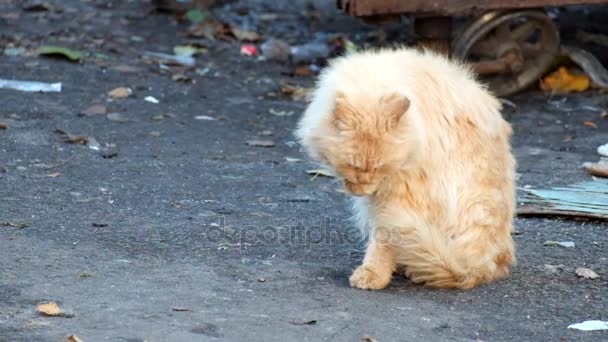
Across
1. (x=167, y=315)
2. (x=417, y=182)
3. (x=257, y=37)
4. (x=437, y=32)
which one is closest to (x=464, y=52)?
(x=437, y=32)

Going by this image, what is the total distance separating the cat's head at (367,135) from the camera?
411 cm

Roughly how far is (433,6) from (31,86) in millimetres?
3336

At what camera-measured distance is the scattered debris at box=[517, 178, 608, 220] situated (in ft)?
19.4

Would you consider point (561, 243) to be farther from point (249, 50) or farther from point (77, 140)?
point (249, 50)

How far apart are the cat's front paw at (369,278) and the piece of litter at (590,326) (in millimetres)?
826

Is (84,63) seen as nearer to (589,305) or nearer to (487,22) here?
(487,22)

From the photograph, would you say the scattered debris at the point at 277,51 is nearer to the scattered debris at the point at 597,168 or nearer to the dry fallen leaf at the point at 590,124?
the dry fallen leaf at the point at 590,124

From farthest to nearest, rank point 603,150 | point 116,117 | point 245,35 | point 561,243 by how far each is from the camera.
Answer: point 245,35, point 116,117, point 603,150, point 561,243

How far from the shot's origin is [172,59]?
392 inches

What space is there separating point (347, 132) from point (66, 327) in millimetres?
1324

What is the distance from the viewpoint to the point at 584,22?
442 inches

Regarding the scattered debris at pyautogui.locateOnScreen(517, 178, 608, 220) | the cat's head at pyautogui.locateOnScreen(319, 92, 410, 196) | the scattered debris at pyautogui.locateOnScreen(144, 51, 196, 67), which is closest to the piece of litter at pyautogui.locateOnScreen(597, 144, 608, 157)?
the scattered debris at pyautogui.locateOnScreen(517, 178, 608, 220)

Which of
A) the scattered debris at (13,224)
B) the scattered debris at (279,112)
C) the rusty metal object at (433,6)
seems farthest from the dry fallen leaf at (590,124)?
the scattered debris at (13,224)

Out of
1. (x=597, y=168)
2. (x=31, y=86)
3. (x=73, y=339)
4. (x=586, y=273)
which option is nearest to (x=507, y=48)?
(x=597, y=168)
